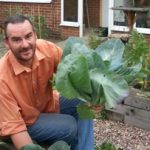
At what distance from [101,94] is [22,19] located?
32.9 inches

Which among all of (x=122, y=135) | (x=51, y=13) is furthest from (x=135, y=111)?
(x=51, y=13)

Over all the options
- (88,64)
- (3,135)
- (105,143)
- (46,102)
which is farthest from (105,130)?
(88,64)

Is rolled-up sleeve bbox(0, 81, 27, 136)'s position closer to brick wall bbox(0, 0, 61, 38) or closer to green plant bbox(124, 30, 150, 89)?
green plant bbox(124, 30, 150, 89)

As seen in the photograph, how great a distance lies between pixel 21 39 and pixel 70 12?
842 centimetres

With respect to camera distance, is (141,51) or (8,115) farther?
(141,51)

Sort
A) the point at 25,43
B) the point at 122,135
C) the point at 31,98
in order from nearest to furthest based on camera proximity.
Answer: the point at 25,43, the point at 31,98, the point at 122,135

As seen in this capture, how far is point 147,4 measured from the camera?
8508 millimetres

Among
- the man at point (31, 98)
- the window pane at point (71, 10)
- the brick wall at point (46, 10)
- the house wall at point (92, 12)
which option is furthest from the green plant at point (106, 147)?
the house wall at point (92, 12)

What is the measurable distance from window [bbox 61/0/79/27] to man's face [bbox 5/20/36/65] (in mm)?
8044

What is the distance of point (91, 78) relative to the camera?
2.84 meters

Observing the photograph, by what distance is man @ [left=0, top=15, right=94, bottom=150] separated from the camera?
320 centimetres

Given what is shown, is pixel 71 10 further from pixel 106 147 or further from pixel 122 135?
pixel 106 147

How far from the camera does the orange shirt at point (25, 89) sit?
3.24 m

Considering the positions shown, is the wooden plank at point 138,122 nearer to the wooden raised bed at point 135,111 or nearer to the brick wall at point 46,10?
the wooden raised bed at point 135,111
